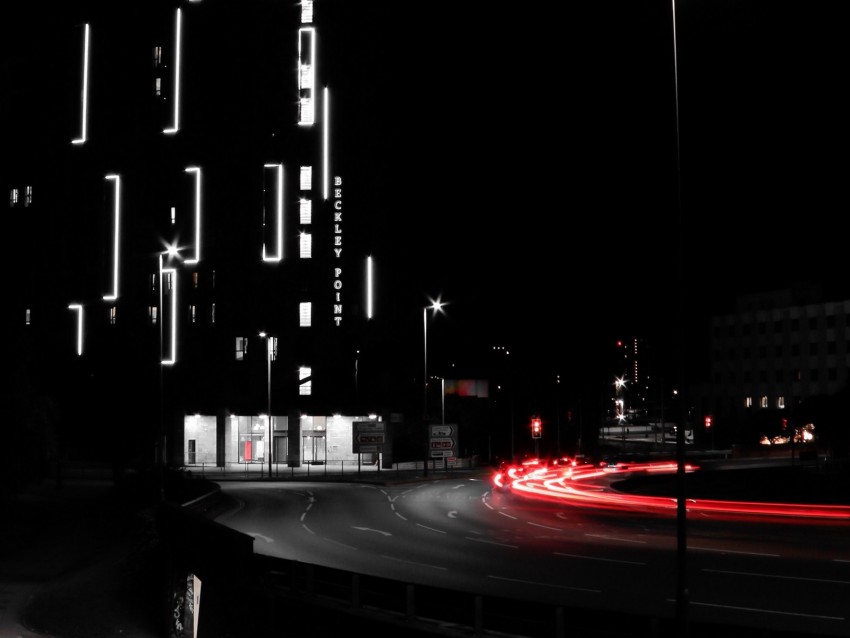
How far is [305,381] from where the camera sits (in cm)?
8194

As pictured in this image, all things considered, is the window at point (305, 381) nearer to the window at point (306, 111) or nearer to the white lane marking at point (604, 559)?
the window at point (306, 111)

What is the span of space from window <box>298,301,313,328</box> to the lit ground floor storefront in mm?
7311

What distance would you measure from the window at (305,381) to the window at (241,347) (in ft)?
16.9

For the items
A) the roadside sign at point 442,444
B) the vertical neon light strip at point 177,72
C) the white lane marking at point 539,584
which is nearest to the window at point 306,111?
the vertical neon light strip at point 177,72

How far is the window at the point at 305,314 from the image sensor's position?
3246 inches

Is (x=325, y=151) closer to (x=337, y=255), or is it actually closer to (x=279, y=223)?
(x=279, y=223)

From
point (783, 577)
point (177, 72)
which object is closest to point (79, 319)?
point (177, 72)

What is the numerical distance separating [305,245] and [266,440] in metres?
16.0

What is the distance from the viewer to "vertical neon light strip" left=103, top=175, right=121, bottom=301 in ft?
305

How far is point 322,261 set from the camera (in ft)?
269

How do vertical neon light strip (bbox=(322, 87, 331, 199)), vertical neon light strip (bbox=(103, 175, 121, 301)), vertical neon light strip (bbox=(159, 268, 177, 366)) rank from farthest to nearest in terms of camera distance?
vertical neon light strip (bbox=(103, 175, 121, 301))
vertical neon light strip (bbox=(159, 268, 177, 366))
vertical neon light strip (bbox=(322, 87, 331, 199))

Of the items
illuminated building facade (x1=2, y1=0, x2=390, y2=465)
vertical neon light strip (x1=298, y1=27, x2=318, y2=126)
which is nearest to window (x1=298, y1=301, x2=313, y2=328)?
illuminated building facade (x1=2, y1=0, x2=390, y2=465)

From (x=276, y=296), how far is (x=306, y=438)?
11505 mm

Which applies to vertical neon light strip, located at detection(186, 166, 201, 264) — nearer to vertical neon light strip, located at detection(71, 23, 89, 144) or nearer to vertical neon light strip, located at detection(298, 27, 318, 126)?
vertical neon light strip, located at detection(298, 27, 318, 126)
